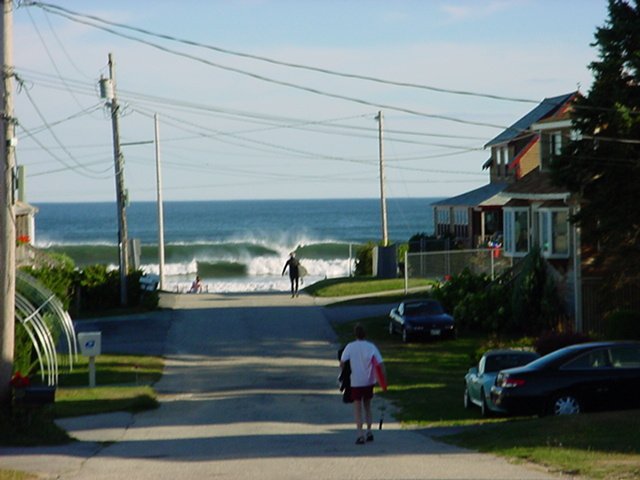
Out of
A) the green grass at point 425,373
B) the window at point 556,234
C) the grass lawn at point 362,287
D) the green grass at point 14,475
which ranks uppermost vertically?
the window at point 556,234

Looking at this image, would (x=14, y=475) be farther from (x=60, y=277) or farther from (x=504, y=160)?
(x=504, y=160)

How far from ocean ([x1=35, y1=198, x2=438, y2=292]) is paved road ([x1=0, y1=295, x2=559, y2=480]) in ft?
65.2

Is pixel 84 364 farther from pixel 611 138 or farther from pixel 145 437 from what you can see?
pixel 611 138

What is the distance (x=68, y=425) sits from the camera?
918 inches

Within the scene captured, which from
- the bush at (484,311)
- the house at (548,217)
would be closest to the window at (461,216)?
the house at (548,217)

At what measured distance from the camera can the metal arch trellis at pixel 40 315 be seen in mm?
25562

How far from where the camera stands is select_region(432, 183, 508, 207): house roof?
2430 inches

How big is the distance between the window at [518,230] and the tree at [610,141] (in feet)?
37.9

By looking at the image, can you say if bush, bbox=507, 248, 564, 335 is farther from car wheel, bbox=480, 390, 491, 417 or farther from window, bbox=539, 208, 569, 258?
car wheel, bbox=480, 390, 491, 417

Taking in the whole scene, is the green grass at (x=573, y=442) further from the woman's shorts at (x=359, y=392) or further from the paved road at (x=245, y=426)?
the woman's shorts at (x=359, y=392)

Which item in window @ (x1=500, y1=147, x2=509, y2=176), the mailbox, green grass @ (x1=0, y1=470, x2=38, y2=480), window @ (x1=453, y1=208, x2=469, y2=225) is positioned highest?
window @ (x1=500, y1=147, x2=509, y2=176)

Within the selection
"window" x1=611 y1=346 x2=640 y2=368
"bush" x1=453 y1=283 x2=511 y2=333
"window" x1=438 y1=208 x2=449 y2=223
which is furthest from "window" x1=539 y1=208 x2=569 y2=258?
"window" x1=438 y1=208 x2=449 y2=223

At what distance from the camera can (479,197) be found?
211 feet

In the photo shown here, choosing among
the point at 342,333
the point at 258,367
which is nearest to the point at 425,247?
the point at 342,333
